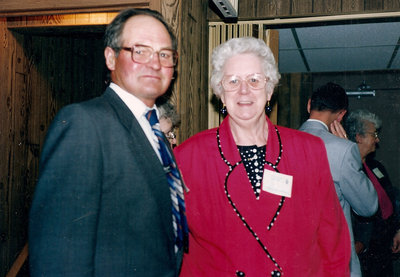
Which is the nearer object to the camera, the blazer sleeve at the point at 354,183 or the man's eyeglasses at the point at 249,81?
the man's eyeglasses at the point at 249,81

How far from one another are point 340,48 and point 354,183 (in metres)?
4.22

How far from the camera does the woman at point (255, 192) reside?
1594mm

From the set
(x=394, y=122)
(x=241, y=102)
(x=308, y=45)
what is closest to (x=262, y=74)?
(x=241, y=102)

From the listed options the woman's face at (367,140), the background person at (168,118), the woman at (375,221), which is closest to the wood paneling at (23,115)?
the background person at (168,118)

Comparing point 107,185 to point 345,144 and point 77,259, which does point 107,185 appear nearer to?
point 77,259

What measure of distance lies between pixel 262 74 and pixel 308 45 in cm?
432

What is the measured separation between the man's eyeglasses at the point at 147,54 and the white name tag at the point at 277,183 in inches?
26.0

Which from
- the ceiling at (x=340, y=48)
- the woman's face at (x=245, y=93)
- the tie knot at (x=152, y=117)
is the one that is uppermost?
the ceiling at (x=340, y=48)

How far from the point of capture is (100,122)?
1172 mm

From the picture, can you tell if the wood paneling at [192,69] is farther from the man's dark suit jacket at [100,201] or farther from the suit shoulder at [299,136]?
the man's dark suit jacket at [100,201]

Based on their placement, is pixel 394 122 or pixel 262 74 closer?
pixel 262 74

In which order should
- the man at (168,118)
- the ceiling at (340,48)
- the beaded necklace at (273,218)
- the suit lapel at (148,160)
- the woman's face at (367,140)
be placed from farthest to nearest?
the ceiling at (340,48) → the woman's face at (367,140) → the man at (168,118) → the beaded necklace at (273,218) → the suit lapel at (148,160)

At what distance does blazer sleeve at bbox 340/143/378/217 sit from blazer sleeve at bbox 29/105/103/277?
5.25ft

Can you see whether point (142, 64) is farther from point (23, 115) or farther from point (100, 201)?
point (23, 115)
